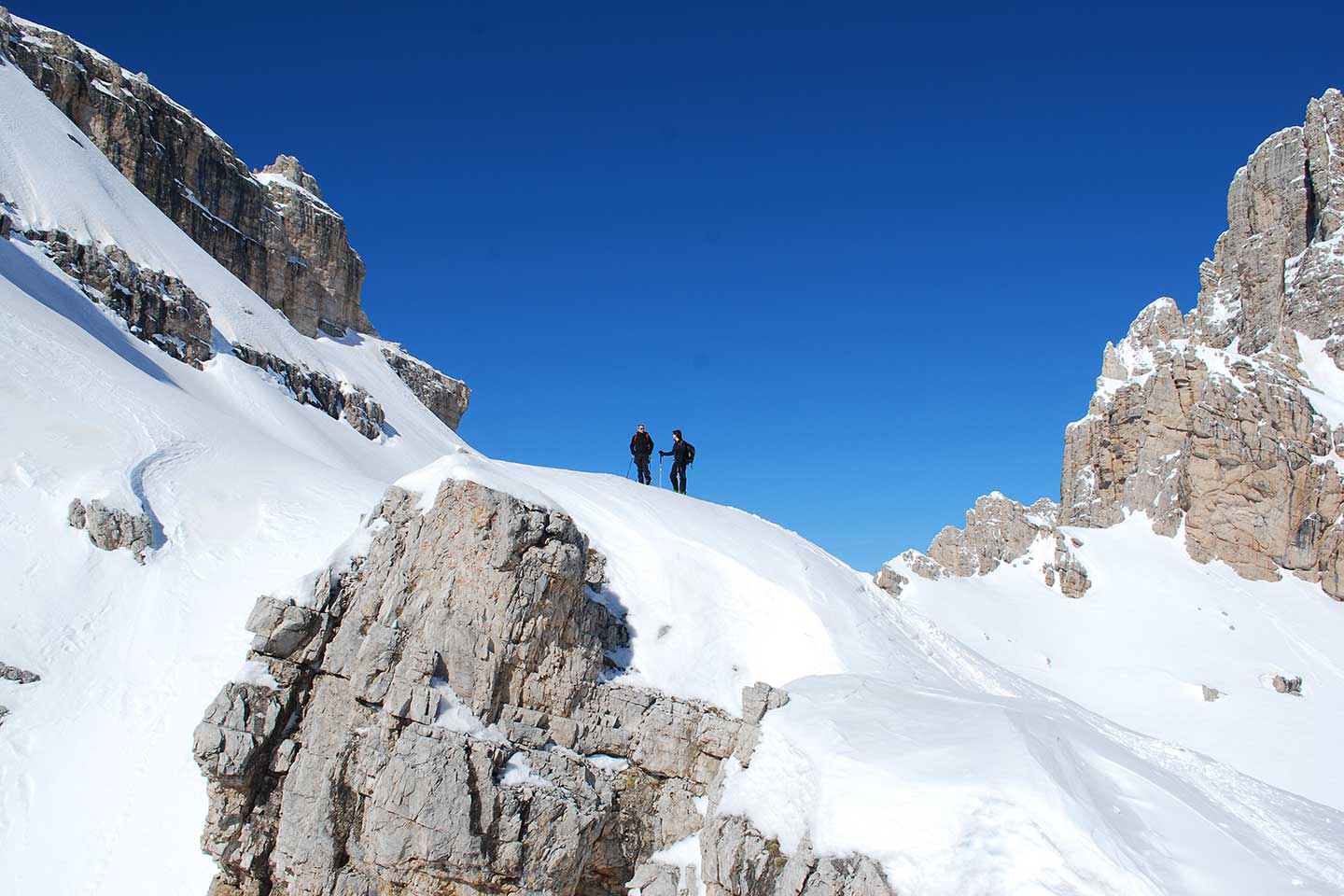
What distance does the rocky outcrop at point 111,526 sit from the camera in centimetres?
1487

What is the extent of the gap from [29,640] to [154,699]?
7.78 feet

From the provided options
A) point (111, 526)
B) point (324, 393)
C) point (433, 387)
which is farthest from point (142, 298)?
point (433, 387)

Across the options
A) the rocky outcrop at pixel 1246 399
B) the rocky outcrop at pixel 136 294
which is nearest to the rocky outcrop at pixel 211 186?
the rocky outcrop at pixel 136 294

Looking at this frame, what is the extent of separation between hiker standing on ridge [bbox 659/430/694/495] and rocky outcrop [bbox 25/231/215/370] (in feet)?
58.9

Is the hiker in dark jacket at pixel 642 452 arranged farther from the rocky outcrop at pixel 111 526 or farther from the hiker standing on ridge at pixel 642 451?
the rocky outcrop at pixel 111 526

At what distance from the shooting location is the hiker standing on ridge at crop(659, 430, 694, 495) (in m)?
21.5

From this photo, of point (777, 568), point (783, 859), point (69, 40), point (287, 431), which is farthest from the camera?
point (69, 40)

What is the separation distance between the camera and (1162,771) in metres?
11.7

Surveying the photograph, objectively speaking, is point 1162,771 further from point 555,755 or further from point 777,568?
point 555,755

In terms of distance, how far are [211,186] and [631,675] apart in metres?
46.0

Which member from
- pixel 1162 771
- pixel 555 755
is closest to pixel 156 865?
pixel 555 755

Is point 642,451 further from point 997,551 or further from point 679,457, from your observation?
point 997,551

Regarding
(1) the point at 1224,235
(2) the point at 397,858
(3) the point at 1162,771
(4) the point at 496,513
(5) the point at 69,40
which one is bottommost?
(2) the point at 397,858

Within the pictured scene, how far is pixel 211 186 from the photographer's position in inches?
1791
